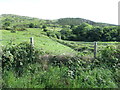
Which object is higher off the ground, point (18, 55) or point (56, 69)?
point (18, 55)

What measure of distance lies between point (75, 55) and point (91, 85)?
1315 millimetres

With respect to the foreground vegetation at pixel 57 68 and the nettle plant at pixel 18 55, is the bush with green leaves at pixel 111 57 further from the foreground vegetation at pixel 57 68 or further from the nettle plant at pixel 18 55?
the nettle plant at pixel 18 55

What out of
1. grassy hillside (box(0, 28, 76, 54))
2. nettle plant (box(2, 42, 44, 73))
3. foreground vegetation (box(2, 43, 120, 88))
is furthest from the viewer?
grassy hillside (box(0, 28, 76, 54))

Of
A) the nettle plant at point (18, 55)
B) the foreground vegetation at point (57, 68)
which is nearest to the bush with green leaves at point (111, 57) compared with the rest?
the foreground vegetation at point (57, 68)

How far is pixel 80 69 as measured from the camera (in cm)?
534

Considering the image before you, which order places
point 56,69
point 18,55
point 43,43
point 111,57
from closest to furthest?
point 56,69 < point 18,55 < point 111,57 < point 43,43

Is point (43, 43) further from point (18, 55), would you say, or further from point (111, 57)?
point (111, 57)

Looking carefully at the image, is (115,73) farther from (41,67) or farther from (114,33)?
(114,33)

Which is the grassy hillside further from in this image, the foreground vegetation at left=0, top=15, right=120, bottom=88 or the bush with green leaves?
the bush with green leaves

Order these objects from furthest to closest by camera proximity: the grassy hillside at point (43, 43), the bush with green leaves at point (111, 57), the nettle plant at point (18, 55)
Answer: the grassy hillside at point (43, 43), the bush with green leaves at point (111, 57), the nettle plant at point (18, 55)

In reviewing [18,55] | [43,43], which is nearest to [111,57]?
[18,55]

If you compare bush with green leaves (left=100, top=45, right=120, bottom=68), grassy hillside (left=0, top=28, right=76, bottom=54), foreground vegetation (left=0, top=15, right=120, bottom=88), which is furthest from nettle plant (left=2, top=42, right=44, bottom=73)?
bush with green leaves (left=100, top=45, right=120, bottom=68)

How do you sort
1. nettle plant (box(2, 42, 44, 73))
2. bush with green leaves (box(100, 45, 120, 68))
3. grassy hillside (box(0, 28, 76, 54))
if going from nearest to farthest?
nettle plant (box(2, 42, 44, 73)) < bush with green leaves (box(100, 45, 120, 68)) < grassy hillside (box(0, 28, 76, 54))

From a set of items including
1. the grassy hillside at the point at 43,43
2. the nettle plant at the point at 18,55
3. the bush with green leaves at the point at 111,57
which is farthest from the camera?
the grassy hillside at the point at 43,43
